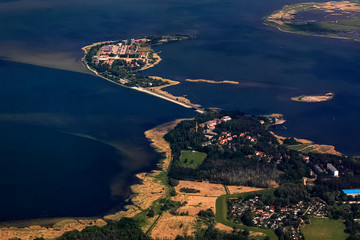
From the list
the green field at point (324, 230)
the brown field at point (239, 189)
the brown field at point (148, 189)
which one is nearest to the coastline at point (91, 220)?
the brown field at point (148, 189)

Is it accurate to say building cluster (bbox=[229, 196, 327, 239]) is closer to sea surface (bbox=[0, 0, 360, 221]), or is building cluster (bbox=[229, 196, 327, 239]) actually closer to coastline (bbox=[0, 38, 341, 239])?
coastline (bbox=[0, 38, 341, 239])

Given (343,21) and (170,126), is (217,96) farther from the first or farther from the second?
(343,21)

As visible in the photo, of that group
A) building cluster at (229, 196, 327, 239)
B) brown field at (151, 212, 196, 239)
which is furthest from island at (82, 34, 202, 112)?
brown field at (151, 212, 196, 239)

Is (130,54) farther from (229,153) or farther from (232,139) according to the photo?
(229,153)

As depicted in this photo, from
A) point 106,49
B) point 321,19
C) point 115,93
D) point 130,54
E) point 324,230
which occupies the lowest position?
point 324,230

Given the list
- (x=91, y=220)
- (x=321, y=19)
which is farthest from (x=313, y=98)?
(x=321, y=19)

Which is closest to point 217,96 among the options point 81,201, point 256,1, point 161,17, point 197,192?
point 197,192
